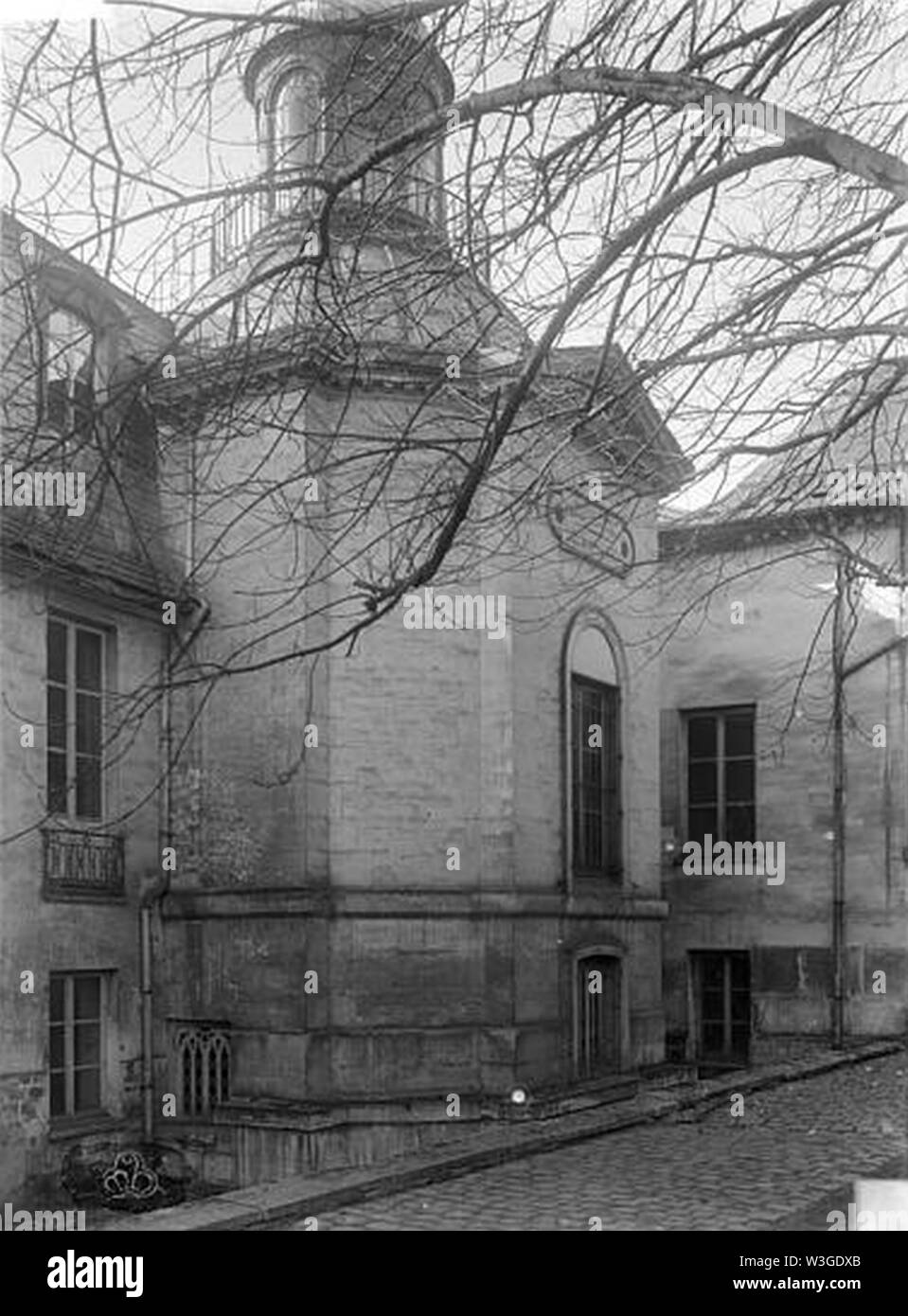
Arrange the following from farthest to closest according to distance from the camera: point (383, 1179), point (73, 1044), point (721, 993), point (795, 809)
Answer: point (795, 809)
point (721, 993)
point (73, 1044)
point (383, 1179)

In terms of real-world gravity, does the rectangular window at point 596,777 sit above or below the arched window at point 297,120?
below

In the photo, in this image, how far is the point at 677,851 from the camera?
68.1ft

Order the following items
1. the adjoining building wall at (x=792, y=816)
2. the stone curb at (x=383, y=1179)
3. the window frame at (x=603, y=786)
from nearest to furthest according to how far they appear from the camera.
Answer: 1. the stone curb at (x=383, y=1179)
2. the window frame at (x=603, y=786)
3. the adjoining building wall at (x=792, y=816)

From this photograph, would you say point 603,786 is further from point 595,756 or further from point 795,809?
point 795,809

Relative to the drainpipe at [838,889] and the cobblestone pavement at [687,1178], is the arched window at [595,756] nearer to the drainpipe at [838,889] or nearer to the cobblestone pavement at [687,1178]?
the cobblestone pavement at [687,1178]

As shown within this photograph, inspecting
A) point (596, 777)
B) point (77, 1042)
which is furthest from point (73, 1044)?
point (596, 777)

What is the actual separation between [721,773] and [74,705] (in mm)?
10317

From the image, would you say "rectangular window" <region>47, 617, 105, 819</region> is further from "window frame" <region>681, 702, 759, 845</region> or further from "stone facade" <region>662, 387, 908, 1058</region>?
"window frame" <region>681, 702, 759, 845</region>

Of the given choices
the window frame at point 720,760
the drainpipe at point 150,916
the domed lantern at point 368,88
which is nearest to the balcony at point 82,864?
the drainpipe at point 150,916

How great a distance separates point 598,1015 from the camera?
16.3 meters

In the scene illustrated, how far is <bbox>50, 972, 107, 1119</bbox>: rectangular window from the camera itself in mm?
13078

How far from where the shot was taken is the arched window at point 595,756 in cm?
1630

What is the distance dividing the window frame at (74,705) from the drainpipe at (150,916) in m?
0.53

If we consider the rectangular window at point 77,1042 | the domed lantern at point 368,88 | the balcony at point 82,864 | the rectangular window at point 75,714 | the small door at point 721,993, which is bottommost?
the small door at point 721,993
